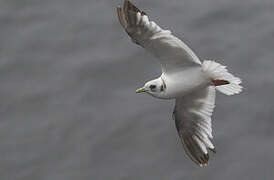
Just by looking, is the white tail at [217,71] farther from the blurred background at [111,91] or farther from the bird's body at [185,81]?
the blurred background at [111,91]

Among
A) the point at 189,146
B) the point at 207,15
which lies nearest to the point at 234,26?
the point at 207,15

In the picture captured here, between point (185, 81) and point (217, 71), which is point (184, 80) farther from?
point (217, 71)

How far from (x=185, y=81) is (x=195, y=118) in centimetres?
83

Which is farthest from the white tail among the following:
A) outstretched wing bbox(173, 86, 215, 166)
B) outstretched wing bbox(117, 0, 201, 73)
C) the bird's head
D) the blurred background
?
the blurred background

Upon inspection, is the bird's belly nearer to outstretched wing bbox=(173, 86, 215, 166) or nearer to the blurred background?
outstretched wing bbox=(173, 86, 215, 166)

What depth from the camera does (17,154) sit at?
543 inches

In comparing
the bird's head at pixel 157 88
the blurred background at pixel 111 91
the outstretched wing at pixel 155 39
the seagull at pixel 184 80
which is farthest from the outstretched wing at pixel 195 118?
the blurred background at pixel 111 91

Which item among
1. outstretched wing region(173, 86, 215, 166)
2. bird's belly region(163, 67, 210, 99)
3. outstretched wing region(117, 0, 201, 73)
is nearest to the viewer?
outstretched wing region(117, 0, 201, 73)

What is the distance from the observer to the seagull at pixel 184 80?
8273mm

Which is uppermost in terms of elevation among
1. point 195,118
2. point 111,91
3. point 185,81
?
point 185,81

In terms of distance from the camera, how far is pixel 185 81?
8.70 metres

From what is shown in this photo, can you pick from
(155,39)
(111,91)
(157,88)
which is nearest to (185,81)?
(157,88)

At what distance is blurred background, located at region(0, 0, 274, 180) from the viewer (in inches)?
520

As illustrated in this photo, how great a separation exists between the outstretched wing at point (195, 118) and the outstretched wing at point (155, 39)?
27.5 inches
